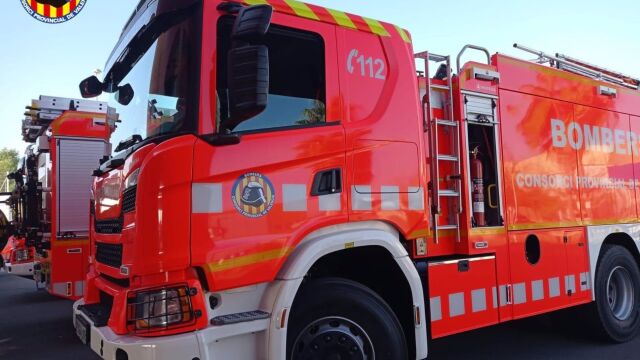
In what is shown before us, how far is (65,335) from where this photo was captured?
273 inches

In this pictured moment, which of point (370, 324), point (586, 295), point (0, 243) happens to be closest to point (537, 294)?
point (586, 295)

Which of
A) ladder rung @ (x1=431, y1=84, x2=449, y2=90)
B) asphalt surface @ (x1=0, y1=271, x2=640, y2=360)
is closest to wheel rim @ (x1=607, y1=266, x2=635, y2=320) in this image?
asphalt surface @ (x1=0, y1=271, x2=640, y2=360)

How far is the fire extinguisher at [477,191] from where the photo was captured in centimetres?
441

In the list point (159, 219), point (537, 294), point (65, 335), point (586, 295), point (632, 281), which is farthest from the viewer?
point (65, 335)

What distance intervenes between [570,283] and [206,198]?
3832mm

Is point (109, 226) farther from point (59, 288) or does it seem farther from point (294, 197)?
point (59, 288)

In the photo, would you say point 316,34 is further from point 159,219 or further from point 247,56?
point 159,219

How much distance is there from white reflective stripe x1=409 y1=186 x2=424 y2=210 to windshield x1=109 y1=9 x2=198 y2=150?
5.39ft

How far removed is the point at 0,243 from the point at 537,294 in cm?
1036

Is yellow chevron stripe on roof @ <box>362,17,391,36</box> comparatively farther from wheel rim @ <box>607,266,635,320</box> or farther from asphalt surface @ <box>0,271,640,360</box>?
wheel rim @ <box>607,266,635,320</box>

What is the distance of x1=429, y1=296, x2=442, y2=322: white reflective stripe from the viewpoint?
3.88m

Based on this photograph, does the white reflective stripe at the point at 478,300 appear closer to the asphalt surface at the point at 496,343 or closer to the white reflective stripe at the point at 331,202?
the asphalt surface at the point at 496,343

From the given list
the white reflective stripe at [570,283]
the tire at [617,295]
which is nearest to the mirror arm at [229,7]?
the white reflective stripe at [570,283]

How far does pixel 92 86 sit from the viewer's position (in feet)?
14.5
